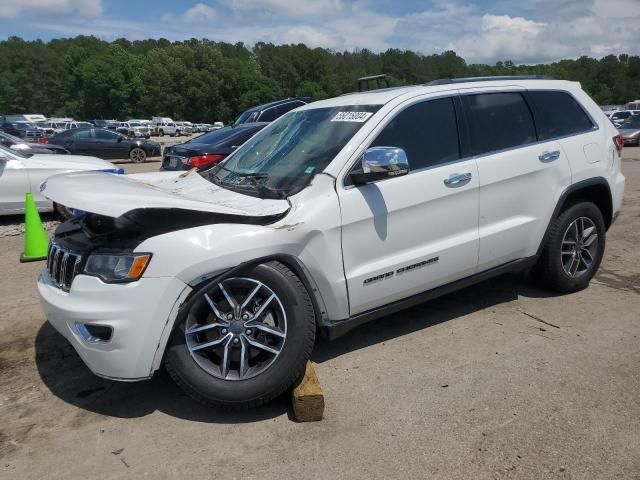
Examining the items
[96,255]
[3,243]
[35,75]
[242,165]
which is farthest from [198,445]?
[35,75]

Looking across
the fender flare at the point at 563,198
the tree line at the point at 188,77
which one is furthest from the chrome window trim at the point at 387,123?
the tree line at the point at 188,77

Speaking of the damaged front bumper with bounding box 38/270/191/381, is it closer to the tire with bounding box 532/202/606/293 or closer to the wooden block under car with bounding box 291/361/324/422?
the wooden block under car with bounding box 291/361/324/422

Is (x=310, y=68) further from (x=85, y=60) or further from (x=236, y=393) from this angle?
(x=236, y=393)

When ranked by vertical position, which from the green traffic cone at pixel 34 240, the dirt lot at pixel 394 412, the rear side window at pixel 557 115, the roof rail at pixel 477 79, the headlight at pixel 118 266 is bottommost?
the dirt lot at pixel 394 412

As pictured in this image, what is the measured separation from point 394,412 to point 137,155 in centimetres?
2004

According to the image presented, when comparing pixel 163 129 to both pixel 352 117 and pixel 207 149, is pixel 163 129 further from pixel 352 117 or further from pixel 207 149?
pixel 352 117

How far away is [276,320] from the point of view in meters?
3.22

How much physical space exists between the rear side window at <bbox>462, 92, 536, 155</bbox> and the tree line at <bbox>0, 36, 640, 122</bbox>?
90.3 meters

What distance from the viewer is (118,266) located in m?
3.02

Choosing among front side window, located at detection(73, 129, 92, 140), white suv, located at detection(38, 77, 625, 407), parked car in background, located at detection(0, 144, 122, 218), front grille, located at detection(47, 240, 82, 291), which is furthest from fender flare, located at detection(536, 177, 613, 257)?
front side window, located at detection(73, 129, 92, 140)

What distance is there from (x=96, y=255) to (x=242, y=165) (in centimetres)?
149

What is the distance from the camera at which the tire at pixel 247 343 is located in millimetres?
3068

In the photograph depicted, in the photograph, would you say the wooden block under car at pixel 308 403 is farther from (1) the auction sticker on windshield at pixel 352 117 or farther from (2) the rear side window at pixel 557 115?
(2) the rear side window at pixel 557 115

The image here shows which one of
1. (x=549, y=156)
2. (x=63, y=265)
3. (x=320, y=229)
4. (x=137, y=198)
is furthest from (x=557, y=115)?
(x=63, y=265)
